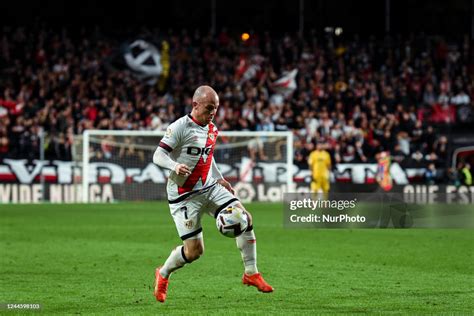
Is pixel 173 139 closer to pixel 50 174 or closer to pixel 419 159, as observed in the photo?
pixel 50 174

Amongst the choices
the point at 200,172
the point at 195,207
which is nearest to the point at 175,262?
the point at 195,207

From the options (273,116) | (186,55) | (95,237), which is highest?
(186,55)

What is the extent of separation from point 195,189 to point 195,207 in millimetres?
187

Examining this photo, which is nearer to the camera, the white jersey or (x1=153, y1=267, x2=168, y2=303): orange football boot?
the white jersey

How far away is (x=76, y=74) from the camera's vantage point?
1335 inches

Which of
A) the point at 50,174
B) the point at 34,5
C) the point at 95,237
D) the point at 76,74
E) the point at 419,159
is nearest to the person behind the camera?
the point at 95,237

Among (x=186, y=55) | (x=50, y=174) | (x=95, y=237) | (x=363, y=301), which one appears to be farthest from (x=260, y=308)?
(x=186, y=55)

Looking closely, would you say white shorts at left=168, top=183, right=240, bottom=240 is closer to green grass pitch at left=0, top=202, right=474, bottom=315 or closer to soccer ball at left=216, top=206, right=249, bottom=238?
soccer ball at left=216, top=206, right=249, bottom=238

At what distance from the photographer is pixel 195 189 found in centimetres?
948

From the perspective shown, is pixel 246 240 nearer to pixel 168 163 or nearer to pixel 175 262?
pixel 175 262

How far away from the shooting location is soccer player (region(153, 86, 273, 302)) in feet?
30.4

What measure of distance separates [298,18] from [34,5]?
11147 mm

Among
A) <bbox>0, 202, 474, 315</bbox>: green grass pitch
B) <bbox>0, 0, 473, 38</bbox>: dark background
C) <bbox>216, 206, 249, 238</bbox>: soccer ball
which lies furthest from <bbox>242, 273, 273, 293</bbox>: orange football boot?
<bbox>0, 0, 473, 38</bbox>: dark background

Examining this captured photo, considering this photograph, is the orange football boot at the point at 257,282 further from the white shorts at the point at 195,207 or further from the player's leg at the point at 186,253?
the white shorts at the point at 195,207
